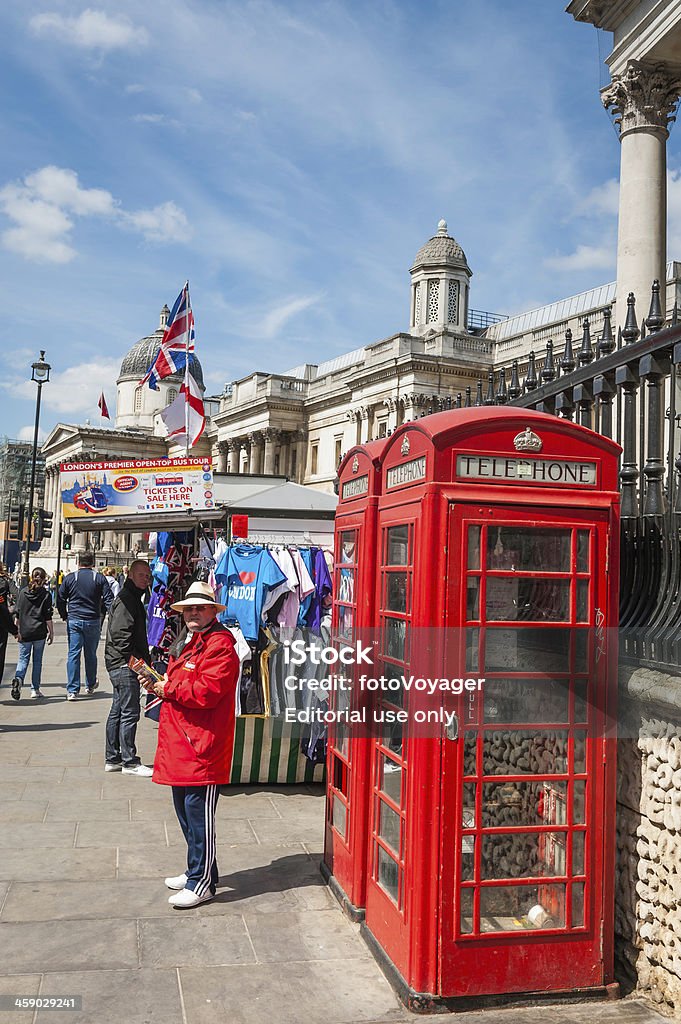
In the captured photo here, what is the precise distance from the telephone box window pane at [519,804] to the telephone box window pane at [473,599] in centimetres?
75

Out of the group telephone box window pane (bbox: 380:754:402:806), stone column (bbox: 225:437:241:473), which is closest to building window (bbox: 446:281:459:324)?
stone column (bbox: 225:437:241:473)

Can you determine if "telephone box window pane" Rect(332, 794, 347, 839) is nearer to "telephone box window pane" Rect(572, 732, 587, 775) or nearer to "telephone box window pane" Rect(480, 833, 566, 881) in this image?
"telephone box window pane" Rect(480, 833, 566, 881)

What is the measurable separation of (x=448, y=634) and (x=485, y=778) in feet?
2.14

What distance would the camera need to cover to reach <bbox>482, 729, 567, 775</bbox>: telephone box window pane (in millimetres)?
4230

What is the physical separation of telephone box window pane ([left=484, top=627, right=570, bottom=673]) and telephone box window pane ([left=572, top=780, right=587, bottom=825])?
513 millimetres

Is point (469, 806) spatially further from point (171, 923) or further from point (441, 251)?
point (441, 251)

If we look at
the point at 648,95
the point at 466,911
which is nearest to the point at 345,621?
the point at 466,911

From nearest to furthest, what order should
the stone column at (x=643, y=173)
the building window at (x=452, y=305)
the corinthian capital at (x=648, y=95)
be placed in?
the stone column at (x=643, y=173), the corinthian capital at (x=648, y=95), the building window at (x=452, y=305)

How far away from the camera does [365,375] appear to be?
54031 millimetres

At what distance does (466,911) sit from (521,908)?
0.88ft

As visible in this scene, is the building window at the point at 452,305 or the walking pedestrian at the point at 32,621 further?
the building window at the point at 452,305

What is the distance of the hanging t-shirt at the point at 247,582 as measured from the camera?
27.3 feet

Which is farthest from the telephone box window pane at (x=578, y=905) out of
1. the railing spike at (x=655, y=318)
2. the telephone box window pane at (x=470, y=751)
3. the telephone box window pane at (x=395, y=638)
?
the railing spike at (x=655, y=318)

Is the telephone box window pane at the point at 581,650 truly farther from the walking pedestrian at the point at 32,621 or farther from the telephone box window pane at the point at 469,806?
the walking pedestrian at the point at 32,621
